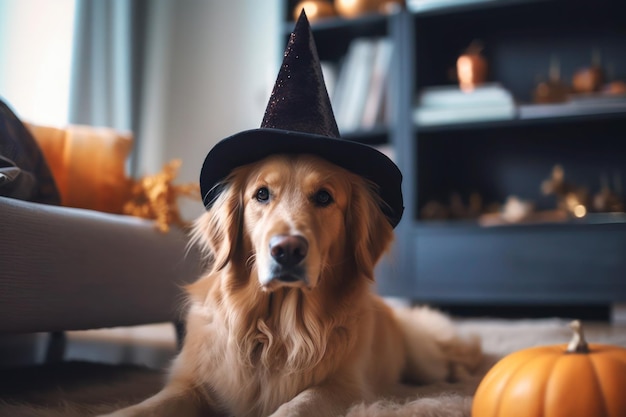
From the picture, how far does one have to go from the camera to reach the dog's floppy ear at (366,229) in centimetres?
146

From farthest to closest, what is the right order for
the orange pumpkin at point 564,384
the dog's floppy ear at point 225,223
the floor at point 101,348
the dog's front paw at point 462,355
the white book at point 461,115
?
the white book at point 461,115
the floor at point 101,348
the dog's front paw at point 462,355
the dog's floppy ear at point 225,223
the orange pumpkin at point 564,384

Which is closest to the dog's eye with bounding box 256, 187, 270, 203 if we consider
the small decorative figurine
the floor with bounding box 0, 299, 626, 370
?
the floor with bounding box 0, 299, 626, 370

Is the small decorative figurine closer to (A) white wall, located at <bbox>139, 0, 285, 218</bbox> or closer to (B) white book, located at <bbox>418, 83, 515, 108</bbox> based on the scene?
(B) white book, located at <bbox>418, 83, 515, 108</bbox>

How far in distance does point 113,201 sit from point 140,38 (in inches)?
96.4

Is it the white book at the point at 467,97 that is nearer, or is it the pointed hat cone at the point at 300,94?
the pointed hat cone at the point at 300,94

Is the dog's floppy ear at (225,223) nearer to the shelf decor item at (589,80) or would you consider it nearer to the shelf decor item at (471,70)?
the shelf decor item at (471,70)

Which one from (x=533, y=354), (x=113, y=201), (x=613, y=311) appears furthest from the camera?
(x=613, y=311)

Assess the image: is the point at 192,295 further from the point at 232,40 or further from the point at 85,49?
the point at 232,40

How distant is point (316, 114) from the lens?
1377 millimetres

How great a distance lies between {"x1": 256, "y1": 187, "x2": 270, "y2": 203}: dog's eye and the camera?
1395 millimetres

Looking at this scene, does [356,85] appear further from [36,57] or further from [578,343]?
[578,343]

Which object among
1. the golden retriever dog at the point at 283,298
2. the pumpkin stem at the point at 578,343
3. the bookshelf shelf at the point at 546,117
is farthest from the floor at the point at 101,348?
the pumpkin stem at the point at 578,343

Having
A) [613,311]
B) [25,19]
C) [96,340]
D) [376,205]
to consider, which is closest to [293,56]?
[376,205]

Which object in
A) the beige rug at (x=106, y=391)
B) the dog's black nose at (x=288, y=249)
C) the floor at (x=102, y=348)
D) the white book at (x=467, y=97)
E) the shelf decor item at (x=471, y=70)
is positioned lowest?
the floor at (x=102, y=348)
